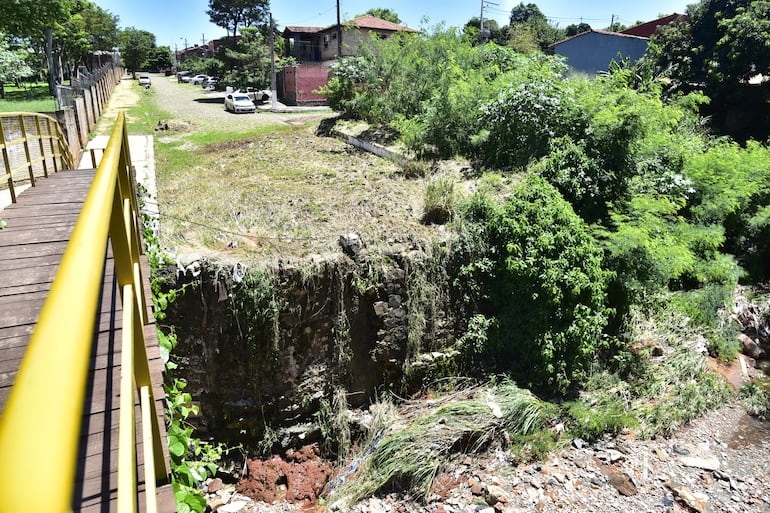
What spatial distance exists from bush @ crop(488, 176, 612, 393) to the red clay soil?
11.1ft

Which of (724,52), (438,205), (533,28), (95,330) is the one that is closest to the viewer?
(95,330)

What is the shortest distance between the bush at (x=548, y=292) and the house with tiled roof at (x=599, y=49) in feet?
75.2

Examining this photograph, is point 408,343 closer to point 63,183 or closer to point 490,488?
point 490,488

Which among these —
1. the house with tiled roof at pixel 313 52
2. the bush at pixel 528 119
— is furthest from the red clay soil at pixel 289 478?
the house with tiled roof at pixel 313 52

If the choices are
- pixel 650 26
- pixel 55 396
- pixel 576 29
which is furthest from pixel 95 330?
pixel 576 29

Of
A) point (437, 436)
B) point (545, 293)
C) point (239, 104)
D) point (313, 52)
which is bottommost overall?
point (437, 436)

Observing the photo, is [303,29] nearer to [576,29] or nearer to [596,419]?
[576,29]

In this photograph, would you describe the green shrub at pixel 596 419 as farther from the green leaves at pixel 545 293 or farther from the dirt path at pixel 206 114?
the dirt path at pixel 206 114

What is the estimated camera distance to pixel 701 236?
9578 mm

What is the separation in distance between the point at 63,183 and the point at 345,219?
14.1ft

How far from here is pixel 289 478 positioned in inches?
285

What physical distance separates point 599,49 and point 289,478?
29264mm

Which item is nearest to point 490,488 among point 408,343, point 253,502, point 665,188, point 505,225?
point 408,343

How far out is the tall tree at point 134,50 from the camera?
196 ft
